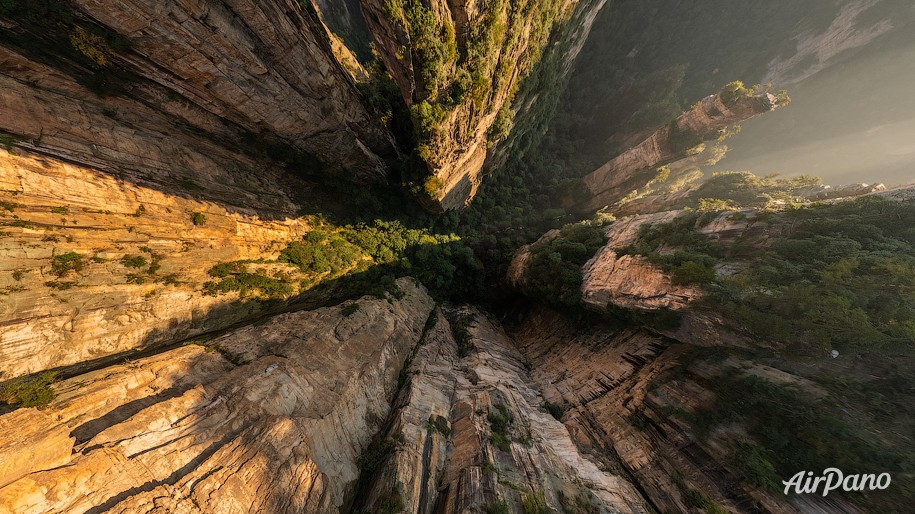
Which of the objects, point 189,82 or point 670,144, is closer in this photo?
point 189,82

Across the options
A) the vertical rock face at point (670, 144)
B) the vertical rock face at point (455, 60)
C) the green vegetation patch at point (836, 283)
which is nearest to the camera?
the green vegetation patch at point (836, 283)

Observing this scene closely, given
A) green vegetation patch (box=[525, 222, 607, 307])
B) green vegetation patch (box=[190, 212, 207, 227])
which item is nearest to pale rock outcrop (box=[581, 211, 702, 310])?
green vegetation patch (box=[525, 222, 607, 307])

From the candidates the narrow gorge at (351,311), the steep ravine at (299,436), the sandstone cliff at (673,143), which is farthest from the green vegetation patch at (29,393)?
the sandstone cliff at (673,143)

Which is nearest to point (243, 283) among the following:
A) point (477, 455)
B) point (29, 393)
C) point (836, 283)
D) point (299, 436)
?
point (29, 393)

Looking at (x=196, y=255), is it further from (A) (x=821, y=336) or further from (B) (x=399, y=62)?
(A) (x=821, y=336)

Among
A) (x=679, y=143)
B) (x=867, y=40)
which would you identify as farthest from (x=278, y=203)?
(x=867, y=40)

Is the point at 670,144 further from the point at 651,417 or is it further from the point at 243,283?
the point at 243,283

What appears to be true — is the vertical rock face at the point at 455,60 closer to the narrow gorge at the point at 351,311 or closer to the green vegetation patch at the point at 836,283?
the narrow gorge at the point at 351,311
